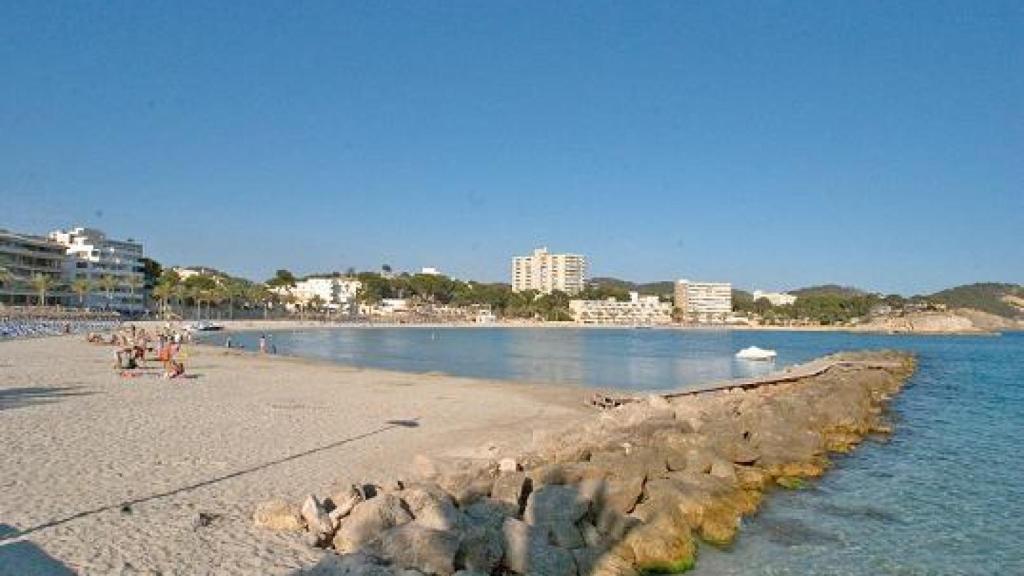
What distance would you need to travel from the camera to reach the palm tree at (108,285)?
108 m

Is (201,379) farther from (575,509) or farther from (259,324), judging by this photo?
(259,324)

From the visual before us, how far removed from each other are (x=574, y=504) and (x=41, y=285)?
333ft

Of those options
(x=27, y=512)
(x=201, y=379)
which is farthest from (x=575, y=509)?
(x=201, y=379)

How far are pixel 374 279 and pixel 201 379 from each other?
167912 mm

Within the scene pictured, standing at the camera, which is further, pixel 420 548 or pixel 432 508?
pixel 432 508

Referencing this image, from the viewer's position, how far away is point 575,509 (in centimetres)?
988

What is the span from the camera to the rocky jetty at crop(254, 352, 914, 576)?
848cm

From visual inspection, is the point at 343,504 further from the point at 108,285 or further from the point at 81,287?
the point at 108,285

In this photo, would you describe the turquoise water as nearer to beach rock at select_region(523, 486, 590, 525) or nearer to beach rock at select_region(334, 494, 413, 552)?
beach rock at select_region(523, 486, 590, 525)

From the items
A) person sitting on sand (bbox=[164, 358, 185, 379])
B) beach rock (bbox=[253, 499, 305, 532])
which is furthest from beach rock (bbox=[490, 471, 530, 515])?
person sitting on sand (bbox=[164, 358, 185, 379])

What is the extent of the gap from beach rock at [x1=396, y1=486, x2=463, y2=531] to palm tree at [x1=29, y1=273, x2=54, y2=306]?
9972cm

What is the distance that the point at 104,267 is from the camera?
4660 inches

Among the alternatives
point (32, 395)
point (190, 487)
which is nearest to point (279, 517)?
point (190, 487)

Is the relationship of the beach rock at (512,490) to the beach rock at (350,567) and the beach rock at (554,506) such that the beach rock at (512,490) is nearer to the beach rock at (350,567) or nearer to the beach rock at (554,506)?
the beach rock at (554,506)
